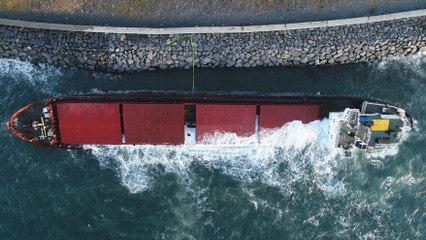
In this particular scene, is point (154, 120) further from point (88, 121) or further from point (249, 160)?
point (249, 160)

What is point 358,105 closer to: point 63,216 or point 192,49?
point 192,49

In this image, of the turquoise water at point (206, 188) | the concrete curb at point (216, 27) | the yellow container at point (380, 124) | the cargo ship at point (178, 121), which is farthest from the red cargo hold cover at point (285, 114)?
the concrete curb at point (216, 27)

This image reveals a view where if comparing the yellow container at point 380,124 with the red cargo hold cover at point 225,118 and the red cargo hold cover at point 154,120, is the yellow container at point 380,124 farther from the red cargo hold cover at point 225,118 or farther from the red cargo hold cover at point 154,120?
the red cargo hold cover at point 154,120

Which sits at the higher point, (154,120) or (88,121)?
(154,120)

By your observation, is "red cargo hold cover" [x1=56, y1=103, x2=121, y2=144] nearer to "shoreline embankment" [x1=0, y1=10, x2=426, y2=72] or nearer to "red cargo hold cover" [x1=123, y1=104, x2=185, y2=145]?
"red cargo hold cover" [x1=123, y1=104, x2=185, y2=145]

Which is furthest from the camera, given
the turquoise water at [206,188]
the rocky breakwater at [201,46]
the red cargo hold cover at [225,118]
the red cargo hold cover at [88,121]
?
the rocky breakwater at [201,46]

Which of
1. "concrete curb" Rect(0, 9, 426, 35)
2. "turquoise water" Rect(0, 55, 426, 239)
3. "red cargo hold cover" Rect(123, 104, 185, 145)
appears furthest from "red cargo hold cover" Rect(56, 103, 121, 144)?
"concrete curb" Rect(0, 9, 426, 35)

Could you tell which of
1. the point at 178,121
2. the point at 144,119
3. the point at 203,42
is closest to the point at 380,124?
the point at 203,42
